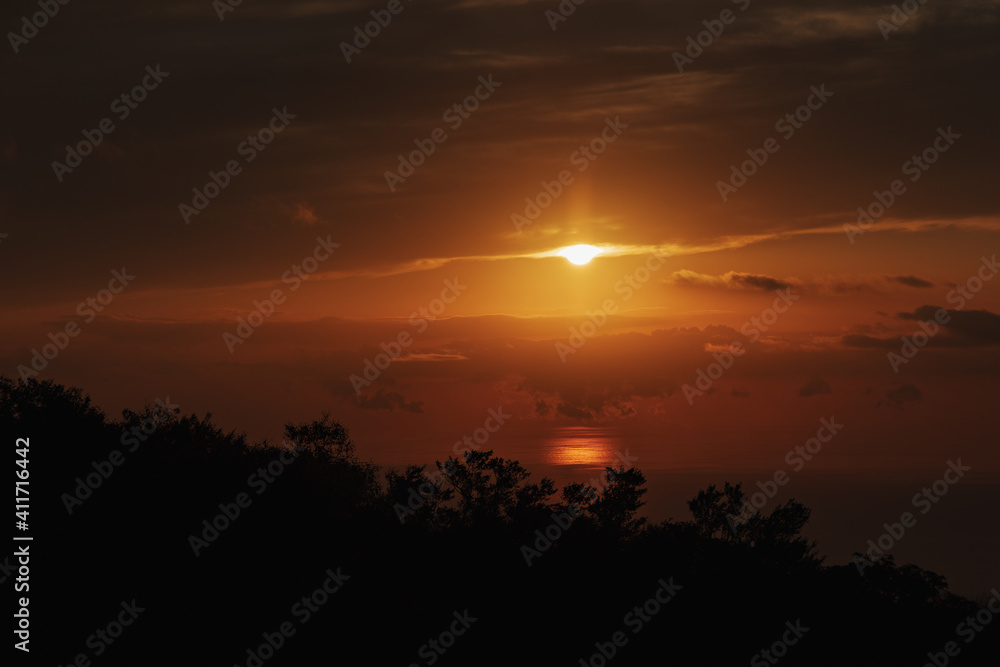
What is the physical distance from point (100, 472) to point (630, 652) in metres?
32.3

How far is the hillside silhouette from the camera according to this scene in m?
42.0

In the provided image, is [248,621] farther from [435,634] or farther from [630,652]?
[630,652]

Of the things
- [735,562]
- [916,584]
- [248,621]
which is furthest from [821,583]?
[248,621]
